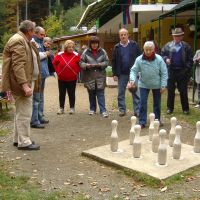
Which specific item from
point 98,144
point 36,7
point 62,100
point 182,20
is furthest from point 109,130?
point 36,7

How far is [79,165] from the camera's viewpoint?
6.07 m

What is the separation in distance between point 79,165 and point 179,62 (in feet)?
14.8

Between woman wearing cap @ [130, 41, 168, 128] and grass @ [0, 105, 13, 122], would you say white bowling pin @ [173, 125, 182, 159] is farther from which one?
grass @ [0, 105, 13, 122]

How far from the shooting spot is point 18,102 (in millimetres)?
6527

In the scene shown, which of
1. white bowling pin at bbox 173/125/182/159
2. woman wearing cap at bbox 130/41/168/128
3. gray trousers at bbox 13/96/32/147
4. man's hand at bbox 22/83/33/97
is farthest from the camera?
woman wearing cap at bbox 130/41/168/128

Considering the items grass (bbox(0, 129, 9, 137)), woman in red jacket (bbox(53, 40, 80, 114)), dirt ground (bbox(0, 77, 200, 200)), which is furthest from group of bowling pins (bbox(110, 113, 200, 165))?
woman in red jacket (bbox(53, 40, 80, 114))

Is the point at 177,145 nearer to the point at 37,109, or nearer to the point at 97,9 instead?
the point at 37,109

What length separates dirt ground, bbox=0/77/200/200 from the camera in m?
5.04

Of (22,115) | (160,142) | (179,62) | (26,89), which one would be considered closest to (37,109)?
(22,115)

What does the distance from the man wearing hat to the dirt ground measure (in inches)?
36.2

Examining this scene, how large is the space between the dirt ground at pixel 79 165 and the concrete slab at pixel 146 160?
15cm

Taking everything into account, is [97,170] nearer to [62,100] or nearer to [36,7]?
[62,100]

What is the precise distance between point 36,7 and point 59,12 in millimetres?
7236

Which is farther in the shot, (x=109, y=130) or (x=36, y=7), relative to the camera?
(x=36, y=7)
